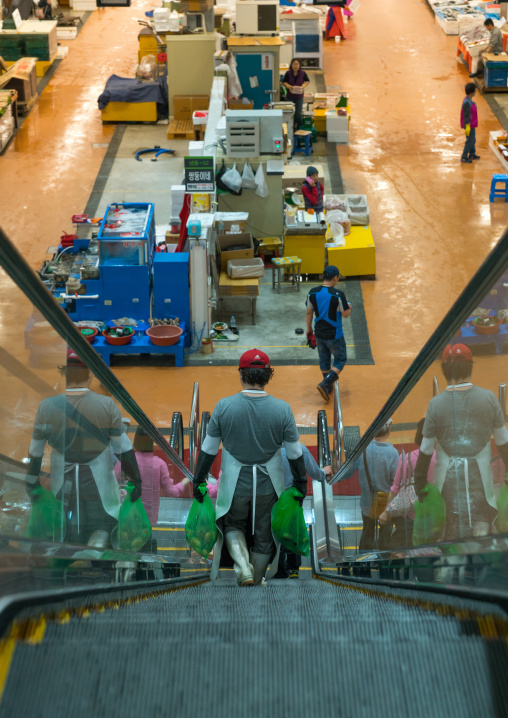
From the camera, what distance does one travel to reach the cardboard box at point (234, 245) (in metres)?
11.1

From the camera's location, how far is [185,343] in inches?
408

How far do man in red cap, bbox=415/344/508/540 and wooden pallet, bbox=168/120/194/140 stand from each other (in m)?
14.0

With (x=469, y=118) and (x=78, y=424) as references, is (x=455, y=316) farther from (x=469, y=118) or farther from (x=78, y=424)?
(x=469, y=118)

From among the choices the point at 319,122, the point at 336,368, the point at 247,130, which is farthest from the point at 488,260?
the point at 319,122

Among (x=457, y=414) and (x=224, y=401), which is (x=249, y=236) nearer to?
(x=224, y=401)

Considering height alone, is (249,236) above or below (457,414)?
above

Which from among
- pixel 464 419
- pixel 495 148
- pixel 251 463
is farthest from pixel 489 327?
pixel 495 148

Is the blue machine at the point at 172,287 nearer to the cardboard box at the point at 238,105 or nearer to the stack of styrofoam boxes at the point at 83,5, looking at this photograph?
the cardboard box at the point at 238,105

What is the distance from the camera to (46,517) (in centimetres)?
266

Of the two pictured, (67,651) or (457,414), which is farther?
(457,414)

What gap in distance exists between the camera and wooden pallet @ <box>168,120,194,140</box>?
645 inches

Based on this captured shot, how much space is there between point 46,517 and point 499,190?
485 inches

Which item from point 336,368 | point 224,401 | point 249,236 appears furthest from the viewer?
point 249,236

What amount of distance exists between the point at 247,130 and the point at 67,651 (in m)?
10.7
